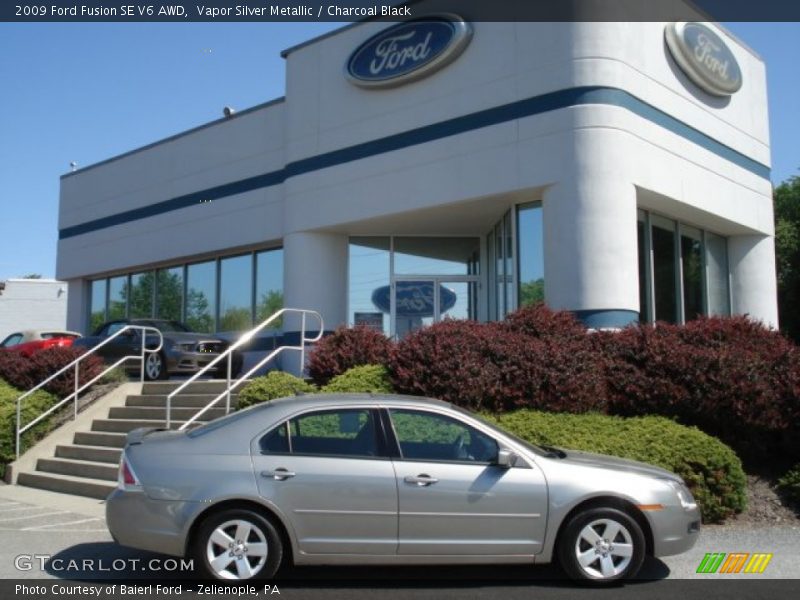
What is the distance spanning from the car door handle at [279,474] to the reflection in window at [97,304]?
19173 millimetres

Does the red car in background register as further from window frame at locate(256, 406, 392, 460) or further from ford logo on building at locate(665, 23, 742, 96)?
window frame at locate(256, 406, 392, 460)

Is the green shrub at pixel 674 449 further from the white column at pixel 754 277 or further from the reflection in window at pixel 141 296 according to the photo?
the reflection in window at pixel 141 296

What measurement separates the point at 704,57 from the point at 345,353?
9.51 m

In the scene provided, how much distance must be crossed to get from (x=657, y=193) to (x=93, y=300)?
55.4 feet

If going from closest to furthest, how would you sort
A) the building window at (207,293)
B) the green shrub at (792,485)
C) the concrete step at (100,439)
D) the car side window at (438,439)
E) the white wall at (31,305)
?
the car side window at (438,439), the green shrub at (792,485), the concrete step at (100,439), the building window at (207,293), the white wall at (31,305)

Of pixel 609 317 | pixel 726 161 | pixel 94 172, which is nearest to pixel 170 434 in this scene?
pixel 609 317

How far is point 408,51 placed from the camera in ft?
50.9

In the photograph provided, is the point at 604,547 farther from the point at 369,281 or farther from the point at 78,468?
the point at 369,281

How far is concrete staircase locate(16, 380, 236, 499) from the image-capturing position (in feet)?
35.3

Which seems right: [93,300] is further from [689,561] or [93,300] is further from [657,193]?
[689,561]

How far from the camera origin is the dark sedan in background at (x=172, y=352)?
14961 millimetres

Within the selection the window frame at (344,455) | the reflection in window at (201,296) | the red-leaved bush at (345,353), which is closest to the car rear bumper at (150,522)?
the window frame at (344,455)

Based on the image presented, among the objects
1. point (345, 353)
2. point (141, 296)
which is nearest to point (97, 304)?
point (141, 296)

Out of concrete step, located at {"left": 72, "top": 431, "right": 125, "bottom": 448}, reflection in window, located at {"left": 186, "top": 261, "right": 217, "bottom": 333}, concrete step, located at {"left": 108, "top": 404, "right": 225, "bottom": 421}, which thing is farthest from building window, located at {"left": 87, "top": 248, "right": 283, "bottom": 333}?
concrete step, located at {"left": 72, "top": 431, "right": 125, "bottom": 448}
